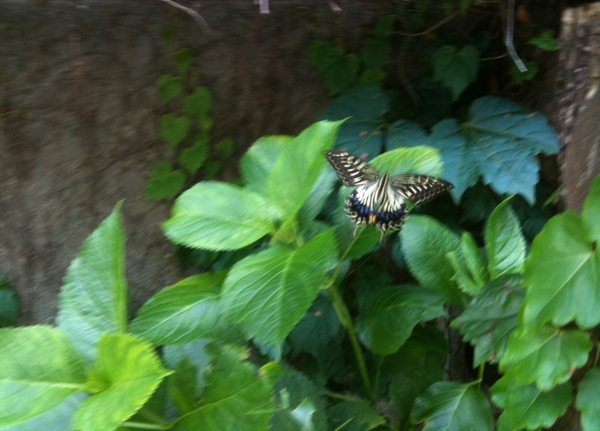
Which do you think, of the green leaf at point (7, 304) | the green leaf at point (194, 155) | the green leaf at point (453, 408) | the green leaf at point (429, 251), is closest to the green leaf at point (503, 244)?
the green leaf at point (429, 251)

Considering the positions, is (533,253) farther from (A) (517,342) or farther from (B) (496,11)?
(B) (496,11)

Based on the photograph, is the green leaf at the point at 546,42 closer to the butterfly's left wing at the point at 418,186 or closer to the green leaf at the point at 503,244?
the green leaf at the point at 503,244

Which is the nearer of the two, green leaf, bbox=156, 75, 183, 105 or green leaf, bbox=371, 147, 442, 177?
green leaf, bbox=371, 147, 442, 177

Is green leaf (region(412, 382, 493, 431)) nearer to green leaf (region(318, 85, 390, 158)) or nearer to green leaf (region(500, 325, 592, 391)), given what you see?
green leaf (region(500, 325, 592, 391))

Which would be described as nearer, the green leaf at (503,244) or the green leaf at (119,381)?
the green leaf at (119,381)

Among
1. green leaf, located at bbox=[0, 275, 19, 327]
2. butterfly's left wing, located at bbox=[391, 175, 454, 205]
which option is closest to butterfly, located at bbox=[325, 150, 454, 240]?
butterfly's left wing, located at bbox=[391, 175, 454, 205]

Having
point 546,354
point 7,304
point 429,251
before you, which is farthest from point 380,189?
point 7,304
